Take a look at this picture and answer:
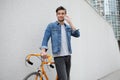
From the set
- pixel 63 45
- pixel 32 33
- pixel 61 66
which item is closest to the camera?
pixel 61 66

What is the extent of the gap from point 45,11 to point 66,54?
1.22 meters

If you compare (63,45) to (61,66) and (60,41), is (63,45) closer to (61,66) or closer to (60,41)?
(60,41)

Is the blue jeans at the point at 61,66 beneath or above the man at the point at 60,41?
beneath

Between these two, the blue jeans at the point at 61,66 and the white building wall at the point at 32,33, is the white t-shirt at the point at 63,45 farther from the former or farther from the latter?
the white building wall at the point at 32,33

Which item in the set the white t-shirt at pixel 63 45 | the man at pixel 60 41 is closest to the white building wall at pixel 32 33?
the man at pixel 60 41

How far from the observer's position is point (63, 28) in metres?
4.54

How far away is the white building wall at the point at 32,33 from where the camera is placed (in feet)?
14.5

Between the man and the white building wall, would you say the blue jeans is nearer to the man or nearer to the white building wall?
the man

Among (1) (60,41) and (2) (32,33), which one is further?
(2) (32,33)

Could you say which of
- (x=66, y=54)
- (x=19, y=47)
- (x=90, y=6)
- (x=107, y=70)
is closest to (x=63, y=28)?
(x=66, y=54)

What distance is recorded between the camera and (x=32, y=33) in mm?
4957

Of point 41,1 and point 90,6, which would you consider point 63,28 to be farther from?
point 90,6

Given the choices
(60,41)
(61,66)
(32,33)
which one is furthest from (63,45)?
(32,33)

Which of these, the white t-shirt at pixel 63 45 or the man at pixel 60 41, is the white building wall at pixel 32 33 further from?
the white t-shirt at pixel 63 45
